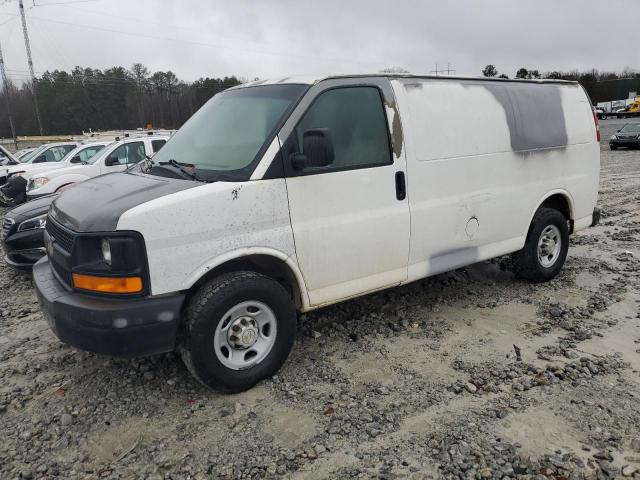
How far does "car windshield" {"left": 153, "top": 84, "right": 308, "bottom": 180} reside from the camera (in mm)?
3713

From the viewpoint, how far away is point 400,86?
434cm

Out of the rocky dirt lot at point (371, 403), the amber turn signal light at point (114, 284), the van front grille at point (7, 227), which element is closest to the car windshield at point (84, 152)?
the van front grille at point (7, 227)

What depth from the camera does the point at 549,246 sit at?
5863mm

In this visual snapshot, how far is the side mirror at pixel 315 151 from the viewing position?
3.58 metres

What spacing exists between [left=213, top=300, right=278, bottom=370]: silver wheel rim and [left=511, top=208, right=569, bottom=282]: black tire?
10.5ft

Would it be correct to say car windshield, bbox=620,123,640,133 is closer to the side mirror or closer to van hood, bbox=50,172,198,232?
the side mirror

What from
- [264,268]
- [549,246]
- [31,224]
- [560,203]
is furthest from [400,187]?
[31,224]

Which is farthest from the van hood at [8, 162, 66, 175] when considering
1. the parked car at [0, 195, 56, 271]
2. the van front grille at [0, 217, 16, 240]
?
the parked car at [0, 195, 56, 271]

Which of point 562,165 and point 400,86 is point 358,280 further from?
point 562,165

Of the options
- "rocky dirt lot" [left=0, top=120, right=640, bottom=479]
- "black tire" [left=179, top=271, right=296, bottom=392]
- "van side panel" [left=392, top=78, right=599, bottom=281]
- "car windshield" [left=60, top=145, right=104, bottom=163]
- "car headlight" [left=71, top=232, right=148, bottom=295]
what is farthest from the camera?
"car windshield" [left=60, top=145, right=104, bottom=163]

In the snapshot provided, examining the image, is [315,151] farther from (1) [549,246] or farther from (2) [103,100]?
(2) [103,100]

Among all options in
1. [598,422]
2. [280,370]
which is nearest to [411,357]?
[280,370]

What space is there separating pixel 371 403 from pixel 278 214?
56.4 inches

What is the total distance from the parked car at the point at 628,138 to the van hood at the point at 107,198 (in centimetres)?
2725
